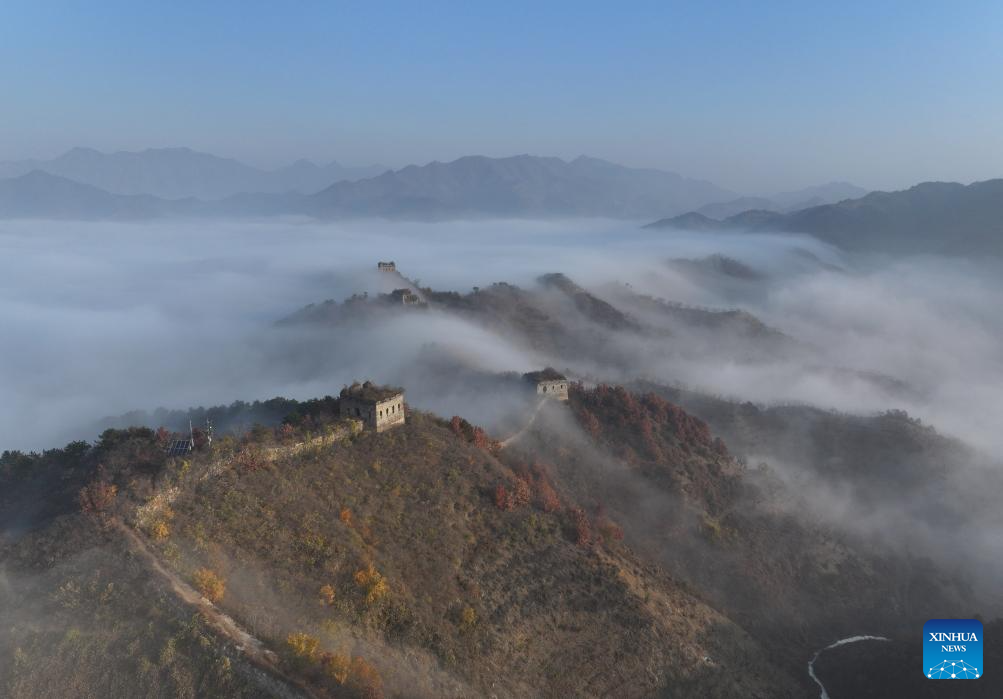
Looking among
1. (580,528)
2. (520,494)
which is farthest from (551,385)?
(580,528)

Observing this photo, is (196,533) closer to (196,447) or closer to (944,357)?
(196,447)

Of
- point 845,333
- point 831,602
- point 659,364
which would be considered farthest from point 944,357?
point 831,602

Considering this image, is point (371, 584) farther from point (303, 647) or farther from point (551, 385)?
point (551, 385)

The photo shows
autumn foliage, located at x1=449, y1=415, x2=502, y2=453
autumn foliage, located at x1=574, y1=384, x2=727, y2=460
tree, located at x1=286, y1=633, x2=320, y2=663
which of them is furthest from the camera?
autumn foliage, located at x1=574, y1=384, x2=727, y2=460

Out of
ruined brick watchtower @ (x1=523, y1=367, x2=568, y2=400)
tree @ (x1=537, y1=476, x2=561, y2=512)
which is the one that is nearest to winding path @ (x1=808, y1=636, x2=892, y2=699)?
tree @ (x1=537, y1=476, x2=561, y2=512)

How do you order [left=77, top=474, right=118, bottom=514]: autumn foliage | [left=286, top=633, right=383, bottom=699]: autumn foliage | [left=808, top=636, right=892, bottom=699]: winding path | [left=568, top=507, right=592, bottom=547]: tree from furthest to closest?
[left=568, top=507, right=592, bottom=547]: tree < [left=808, top=636, right=892, bottom=699]: winding path < [left=77, top=474, right=118, bottom=514]: autumn foliage < [left=286, top=633, right=383, bottom=699]: autumn foliage

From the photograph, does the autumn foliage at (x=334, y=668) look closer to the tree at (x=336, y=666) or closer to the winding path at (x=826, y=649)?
the tree at (x=336, y=666)

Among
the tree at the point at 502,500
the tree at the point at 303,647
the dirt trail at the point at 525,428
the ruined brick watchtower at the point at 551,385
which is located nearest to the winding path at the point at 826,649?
the tree at the point at 502,500

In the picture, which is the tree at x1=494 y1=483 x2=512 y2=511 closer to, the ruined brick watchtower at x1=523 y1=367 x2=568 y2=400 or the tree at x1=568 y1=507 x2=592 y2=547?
the tree at x1=568 y1=507 x2=592 y2=547
